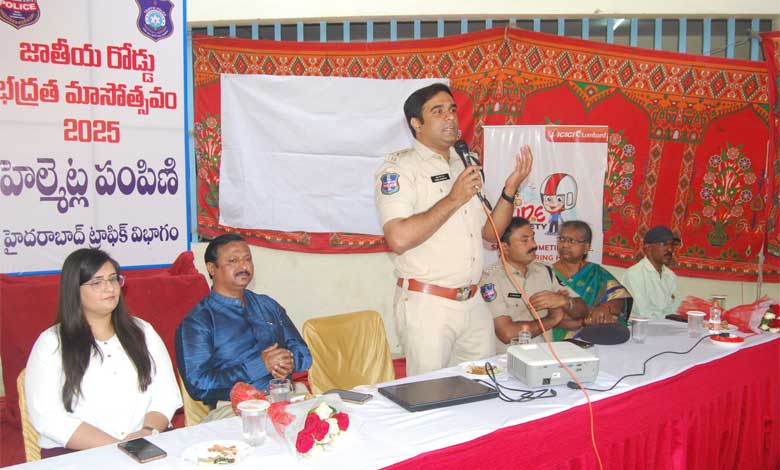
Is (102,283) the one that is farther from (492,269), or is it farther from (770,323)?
(770,323)

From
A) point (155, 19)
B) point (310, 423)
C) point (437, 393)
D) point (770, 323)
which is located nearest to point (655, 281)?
point (770, 323)

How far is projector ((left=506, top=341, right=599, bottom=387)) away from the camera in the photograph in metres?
1.99

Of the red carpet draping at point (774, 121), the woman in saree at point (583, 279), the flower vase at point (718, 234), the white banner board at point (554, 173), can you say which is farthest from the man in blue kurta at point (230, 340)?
the red carpet draping at point (774, 121)

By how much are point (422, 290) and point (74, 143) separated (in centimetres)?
226

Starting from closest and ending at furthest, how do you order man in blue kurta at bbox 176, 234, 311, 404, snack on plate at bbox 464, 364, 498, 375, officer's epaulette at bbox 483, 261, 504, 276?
snack on plate at bbox 464, 364, 498, 375
man in blue kurta at bbox 176, 234, 311, 404
officer's epaulette at bbox 483, 261, 504, 276

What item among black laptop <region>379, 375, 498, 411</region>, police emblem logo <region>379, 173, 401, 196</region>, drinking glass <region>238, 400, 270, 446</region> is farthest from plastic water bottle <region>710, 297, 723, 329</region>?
drinking glass <region>238, 400, 270, 446</region>

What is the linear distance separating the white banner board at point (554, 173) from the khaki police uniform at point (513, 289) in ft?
3.86

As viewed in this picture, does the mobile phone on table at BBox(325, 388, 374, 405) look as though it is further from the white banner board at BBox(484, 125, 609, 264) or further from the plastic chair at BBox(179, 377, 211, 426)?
the white banner board at BBox(484, 125, 609, 264)

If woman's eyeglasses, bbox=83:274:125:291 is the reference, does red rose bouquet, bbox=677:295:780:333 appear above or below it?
below

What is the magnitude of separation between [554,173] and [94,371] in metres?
3.33

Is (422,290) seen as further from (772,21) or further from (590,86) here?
(772,21)

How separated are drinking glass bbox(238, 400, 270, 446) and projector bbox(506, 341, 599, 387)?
0.82 meters

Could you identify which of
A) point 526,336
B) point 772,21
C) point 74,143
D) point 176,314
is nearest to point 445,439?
point 526,336

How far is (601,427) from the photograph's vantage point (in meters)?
1.92
